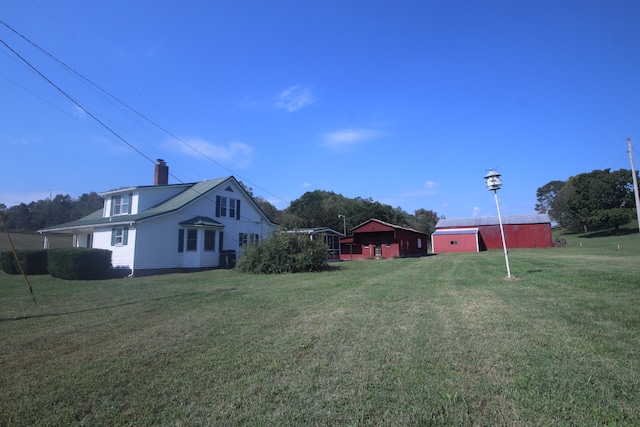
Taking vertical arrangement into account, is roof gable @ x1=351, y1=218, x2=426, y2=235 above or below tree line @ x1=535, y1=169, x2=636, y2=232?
below

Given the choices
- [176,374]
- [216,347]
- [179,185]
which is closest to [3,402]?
[176,374]

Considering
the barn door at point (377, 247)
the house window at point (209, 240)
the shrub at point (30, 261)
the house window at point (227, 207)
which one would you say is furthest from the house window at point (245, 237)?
the barn door at point (377, 247)

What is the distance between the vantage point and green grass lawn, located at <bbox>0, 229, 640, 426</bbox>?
306 centimetres

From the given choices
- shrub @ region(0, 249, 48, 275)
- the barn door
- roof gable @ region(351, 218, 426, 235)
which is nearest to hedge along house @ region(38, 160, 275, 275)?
shrub @ region(0, 249, 48, 275)

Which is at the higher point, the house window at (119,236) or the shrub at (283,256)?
the house window at (119,236)

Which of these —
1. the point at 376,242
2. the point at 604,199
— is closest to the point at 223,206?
the point at 376,242

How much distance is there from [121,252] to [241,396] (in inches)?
767

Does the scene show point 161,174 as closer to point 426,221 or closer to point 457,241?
point 457,241

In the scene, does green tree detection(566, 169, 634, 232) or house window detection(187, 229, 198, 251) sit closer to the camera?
house window detection(187, 229, 198, 251)

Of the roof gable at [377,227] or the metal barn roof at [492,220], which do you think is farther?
the metal barn roof at [492,220]

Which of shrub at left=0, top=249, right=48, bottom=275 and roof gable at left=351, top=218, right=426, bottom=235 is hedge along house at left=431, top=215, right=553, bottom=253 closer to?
roof gable at left=351, top=218, right=426, bottom=235

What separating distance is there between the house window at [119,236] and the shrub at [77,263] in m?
2.42

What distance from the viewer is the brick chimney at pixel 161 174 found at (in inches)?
1059

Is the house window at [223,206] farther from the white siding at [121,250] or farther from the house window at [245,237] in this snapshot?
the white siding at [121,250]
